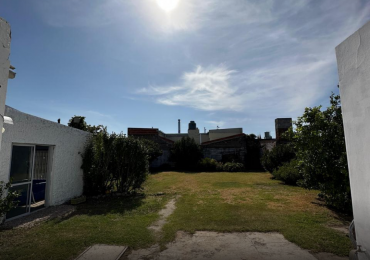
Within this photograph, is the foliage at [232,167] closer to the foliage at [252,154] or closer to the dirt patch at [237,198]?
the foliage at [252,154]

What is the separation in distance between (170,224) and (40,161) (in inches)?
217

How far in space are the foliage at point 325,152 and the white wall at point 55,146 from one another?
924 centimetres

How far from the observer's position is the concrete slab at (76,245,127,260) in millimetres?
3801

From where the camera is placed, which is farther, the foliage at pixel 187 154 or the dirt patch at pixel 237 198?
the foliage at pixel 187 154

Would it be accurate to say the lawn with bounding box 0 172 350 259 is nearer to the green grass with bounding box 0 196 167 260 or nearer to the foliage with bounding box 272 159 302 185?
the green grass with bounding box 0 196 167 260

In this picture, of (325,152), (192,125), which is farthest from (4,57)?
(192,125)

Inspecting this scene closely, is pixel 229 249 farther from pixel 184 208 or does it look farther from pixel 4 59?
pixel 4 59

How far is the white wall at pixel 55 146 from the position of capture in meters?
5.57

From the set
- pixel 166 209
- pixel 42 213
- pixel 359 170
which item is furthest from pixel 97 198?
pixel 359 170

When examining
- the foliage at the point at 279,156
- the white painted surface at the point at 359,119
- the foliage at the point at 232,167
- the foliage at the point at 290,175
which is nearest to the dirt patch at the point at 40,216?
the white painted surface at the point at 359,119

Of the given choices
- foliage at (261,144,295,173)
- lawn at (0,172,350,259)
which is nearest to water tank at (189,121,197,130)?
foliage at (261,144,295,173)

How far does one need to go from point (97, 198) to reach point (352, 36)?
10.0 meters

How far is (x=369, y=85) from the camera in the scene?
2.34 metres

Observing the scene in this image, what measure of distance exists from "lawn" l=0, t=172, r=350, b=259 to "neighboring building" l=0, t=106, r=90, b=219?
120 centimetres
